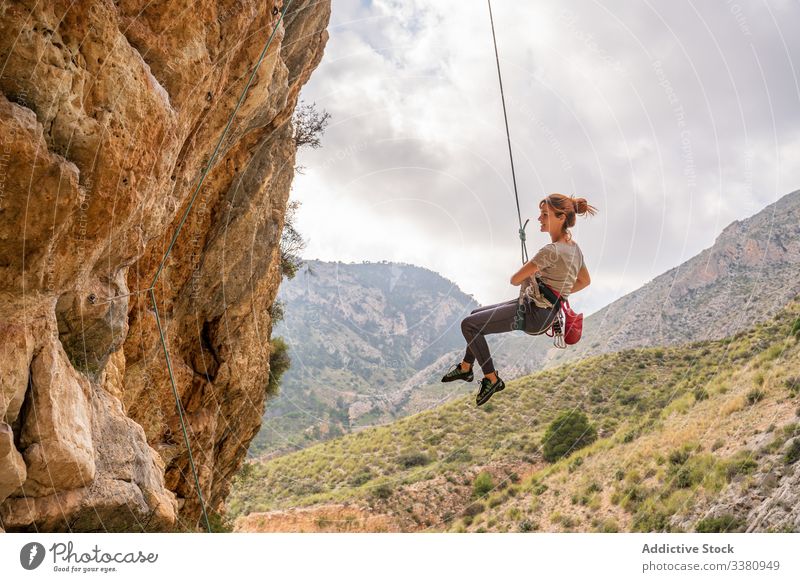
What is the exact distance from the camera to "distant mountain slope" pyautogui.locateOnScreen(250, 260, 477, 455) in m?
55.0

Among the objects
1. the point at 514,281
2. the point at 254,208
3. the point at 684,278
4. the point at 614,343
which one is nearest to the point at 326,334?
the point at 614,343

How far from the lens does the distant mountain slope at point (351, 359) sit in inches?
2167

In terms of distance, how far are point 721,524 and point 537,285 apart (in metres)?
11.1

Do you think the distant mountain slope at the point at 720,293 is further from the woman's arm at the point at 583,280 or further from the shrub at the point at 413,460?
the woman's arm at the point at 583,280

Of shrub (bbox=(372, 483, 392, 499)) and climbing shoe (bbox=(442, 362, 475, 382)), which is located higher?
climbing shoe (bbox=(442, 362, 475, 382))

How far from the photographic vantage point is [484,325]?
8625 mm

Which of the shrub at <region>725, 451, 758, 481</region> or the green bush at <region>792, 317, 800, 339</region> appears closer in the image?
the shrub at <region>725, 451, 758, 481</region>

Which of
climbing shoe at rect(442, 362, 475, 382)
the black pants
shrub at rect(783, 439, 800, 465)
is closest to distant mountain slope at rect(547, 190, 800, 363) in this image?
shrub at rect(783, 439, 800, 465)

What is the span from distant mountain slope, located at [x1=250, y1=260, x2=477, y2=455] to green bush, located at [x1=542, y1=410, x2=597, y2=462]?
29.4 ft

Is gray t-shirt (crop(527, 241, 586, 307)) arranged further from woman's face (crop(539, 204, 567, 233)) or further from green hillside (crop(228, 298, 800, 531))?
green hillside (crop(228, 298, 800, 531))

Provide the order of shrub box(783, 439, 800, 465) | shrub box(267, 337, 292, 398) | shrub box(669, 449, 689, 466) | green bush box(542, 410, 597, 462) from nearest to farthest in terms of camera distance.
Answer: shrub box(783, 439, 800, 465)
shrub box(669, 449, 689, 466)
shrub box(267, 337, 292, 398)
green bush box(542, 410, 597, 462)

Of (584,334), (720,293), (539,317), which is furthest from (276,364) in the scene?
(584,334)

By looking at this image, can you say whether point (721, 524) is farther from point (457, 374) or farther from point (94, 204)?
point (94, 204)

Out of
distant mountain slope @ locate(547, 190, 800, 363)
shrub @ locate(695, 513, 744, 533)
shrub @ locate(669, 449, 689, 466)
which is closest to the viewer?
shrub @ locate(695, 513, 744, 533)
